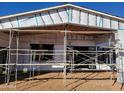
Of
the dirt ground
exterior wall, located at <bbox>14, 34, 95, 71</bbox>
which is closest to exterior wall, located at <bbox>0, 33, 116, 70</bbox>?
exterior wall, located at <bbox>14, 34, 95, 71</bbox>

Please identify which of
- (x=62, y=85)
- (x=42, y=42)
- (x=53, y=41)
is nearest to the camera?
(x=62, y=85)

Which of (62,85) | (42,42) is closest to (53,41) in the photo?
(42,42)

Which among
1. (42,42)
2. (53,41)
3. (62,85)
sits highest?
(53,41)

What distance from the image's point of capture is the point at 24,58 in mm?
21328

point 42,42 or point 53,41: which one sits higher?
point 53,41

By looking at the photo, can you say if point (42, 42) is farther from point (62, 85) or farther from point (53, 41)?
point (62, 85)

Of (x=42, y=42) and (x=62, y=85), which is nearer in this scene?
(x=62, y=85)

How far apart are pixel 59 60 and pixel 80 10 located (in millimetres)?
7545

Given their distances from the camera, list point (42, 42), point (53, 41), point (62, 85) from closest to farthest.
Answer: point (62, 85)
point (42, 42)
point (53, 41)

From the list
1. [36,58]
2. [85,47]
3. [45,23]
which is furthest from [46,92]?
[85,47]

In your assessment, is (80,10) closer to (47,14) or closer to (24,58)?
(47,14)

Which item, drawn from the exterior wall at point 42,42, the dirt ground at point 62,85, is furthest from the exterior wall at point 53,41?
the dirt ground at point 62,85

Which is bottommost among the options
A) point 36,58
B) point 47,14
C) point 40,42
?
point 36,58

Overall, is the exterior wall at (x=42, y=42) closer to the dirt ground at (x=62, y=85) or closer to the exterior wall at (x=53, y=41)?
the exterior wall at (x=53, y=41)
